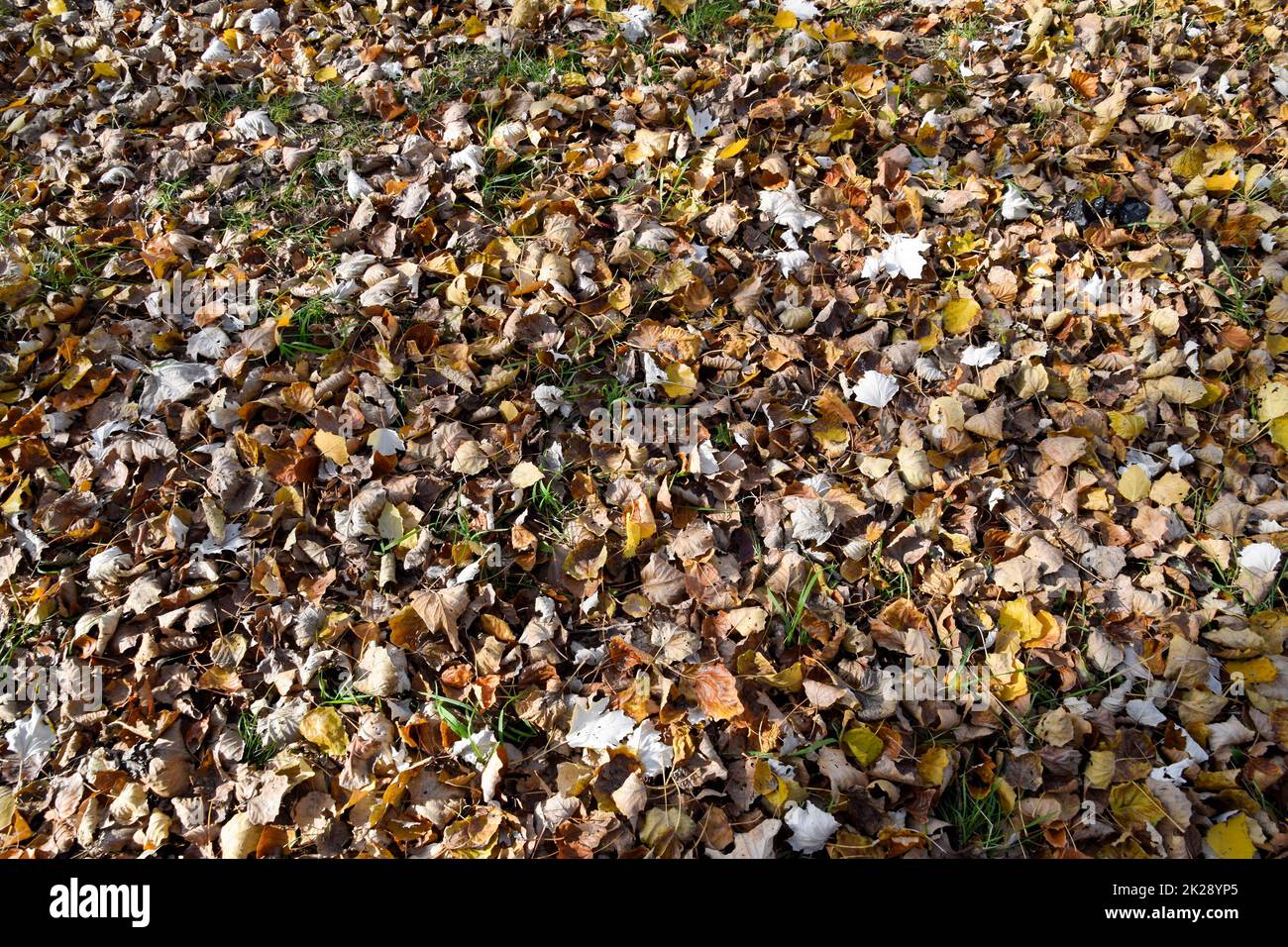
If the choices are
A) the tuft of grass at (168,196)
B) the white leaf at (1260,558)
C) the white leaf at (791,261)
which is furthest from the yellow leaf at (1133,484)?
the tuft of grass at (168,196)

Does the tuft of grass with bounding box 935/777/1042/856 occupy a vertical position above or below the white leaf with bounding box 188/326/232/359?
below

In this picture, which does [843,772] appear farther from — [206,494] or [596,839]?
[206,494]

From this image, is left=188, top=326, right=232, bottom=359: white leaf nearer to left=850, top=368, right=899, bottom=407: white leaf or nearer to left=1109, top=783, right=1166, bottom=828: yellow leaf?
left=850, top=368, right=899, bottom=407: white leaf

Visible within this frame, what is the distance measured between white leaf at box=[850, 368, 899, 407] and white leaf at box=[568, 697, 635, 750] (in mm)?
1217

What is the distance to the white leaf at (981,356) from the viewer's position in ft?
8.43

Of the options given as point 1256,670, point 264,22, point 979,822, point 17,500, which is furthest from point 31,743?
point 1256,670

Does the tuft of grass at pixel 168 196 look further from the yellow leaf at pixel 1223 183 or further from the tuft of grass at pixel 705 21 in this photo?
the yellow leaf at pixel 1223 183

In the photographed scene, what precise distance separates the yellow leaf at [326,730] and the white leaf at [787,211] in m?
2.12

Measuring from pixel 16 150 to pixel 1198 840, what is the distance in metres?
4.36

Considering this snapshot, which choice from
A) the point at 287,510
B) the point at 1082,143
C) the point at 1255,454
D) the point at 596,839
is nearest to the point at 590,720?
the point at 596,839

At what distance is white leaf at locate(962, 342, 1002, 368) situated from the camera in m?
2.57

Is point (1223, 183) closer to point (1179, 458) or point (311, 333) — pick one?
point (1179, 458)

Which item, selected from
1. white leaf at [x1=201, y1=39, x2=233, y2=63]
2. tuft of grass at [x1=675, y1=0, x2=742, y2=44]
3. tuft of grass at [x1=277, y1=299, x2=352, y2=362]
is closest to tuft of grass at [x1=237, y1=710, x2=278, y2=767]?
tuft of grass at [x1=277, y1=299, x2=352, y2=362]

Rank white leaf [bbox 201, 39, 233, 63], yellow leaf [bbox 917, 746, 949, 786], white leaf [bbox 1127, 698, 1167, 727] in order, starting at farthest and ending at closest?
white leaf [bbox 201, 39, 233, 63] → white leaf [bbox 1127, 698, 1167, 727] → yellow leaf [bbox 917, 746, 949, 786]
